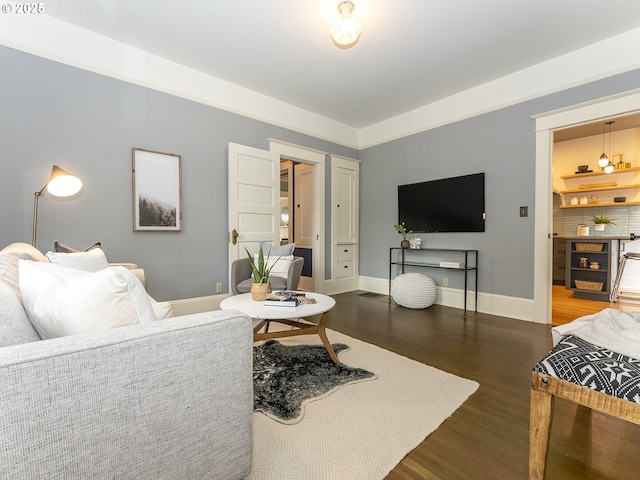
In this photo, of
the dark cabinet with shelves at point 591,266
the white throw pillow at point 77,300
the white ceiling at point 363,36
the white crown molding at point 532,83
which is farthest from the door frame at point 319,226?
the dark cabinet with shelves at point 591,266

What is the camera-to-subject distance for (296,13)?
2477 mm

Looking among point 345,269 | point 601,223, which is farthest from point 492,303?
point 601,223

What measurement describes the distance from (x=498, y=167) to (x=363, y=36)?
213cm

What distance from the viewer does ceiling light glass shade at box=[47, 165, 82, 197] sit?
2.33 meters

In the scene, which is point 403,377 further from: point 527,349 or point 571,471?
point 527,349

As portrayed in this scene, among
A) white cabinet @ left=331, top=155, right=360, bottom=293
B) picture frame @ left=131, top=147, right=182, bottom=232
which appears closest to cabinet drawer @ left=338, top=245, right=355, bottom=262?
white cabinet @ left=331, top=155, right=360, bottom=293

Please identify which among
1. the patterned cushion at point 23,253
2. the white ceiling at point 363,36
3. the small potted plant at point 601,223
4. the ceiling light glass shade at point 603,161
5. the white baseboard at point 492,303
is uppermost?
the white ceiling at point 363,36

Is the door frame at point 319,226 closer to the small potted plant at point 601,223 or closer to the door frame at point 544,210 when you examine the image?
the door frame at point 544,210

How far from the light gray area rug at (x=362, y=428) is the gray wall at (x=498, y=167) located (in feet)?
6.76

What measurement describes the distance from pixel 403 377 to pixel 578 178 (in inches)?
224

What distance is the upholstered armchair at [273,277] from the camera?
3182mm

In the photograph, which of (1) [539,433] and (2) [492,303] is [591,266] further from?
(1) [539,433]

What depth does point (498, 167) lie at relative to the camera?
3.54m

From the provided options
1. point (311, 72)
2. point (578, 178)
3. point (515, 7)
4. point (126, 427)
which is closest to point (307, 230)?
point (311, 72)
